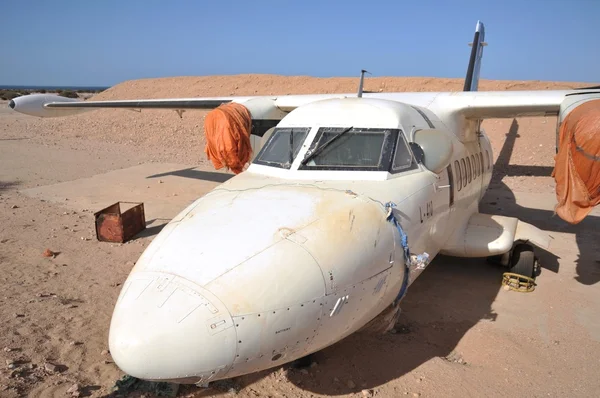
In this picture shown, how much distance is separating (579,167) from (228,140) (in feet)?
16.5

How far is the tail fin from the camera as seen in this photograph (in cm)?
1190

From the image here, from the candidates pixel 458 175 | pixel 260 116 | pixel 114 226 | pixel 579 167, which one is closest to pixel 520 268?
pixel 458 175

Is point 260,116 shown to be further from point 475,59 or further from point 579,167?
point 475,59

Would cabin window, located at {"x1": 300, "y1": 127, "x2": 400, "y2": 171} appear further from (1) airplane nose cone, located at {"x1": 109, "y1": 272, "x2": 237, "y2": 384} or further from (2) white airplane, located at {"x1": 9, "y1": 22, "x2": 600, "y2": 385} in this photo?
(1) airplane nose cone, located at {"x1": 109, "y1": 272, "x2": 237, "y2": 384}

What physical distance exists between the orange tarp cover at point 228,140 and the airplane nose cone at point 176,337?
4646 millimetres

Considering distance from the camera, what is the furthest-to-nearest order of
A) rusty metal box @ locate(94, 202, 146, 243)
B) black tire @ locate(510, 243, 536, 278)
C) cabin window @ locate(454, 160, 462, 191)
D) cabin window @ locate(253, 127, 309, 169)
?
rusty metal box @ locate(94, 202, 146, 243) < black tire @ locate(510, 243, 536, 278) < cabin window @ locate(454, 160, 462, 191) < cabin window @ locate(253, 127, 309, 169)

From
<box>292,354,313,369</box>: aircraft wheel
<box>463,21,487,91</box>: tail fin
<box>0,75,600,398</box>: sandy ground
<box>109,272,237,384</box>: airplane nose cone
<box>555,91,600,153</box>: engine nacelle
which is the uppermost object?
<box>463,21,487,91</box>: tail fin

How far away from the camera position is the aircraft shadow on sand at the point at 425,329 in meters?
4.02

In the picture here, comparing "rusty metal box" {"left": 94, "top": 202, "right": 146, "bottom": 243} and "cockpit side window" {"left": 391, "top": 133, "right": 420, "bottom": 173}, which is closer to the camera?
"cockpit side window" {"left": 391, "top": 133, "right": 420, "bottom": 173}

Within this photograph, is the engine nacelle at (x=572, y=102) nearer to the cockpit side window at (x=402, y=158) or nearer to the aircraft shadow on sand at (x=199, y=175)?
the cockpit side window at (x=402, y=158)

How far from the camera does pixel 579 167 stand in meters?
4.97

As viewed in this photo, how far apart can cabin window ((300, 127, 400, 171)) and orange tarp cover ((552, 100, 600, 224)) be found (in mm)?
2102

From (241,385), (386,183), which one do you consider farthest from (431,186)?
(241,385)

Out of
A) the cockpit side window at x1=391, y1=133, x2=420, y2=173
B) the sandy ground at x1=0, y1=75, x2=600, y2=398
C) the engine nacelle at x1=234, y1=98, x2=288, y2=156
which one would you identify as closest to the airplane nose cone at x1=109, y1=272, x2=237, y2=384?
the sandy ground at x1=0, y1=75, x2=600, y2=398
